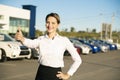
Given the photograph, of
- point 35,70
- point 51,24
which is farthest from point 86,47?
point 51,24

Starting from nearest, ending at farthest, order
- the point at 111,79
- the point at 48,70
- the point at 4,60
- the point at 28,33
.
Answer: the point at 48,70 → the point at 111,79 → the point at 4,60 → the point at 28,33

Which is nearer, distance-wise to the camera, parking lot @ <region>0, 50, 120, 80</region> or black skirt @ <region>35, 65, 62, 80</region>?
black skirt @ <region>35, 65, 62, 80</region>

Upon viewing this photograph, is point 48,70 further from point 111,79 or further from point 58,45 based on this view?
point 111,79

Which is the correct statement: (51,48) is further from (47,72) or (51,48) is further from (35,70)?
(35,70)

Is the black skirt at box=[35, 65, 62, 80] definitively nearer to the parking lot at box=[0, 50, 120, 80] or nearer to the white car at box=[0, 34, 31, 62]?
the parking lot at box=[0, 50, 120, 80]

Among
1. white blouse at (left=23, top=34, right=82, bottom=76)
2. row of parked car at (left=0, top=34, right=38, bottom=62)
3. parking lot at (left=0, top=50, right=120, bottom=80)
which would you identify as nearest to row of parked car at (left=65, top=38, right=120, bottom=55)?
row of parked car at (left=0, top=34, right=38, bottom=62)

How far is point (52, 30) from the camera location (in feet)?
13.3

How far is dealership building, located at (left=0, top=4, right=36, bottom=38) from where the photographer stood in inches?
2137

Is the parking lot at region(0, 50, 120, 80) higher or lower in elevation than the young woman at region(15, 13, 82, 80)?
lower

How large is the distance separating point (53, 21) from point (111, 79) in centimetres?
808

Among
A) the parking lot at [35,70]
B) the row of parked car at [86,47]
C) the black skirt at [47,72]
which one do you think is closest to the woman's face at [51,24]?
the black skirt at [47,72]

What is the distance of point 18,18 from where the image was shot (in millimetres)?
59344

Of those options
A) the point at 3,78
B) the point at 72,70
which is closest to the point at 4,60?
the point at 3,78

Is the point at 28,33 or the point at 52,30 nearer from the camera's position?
the point at 52,30
